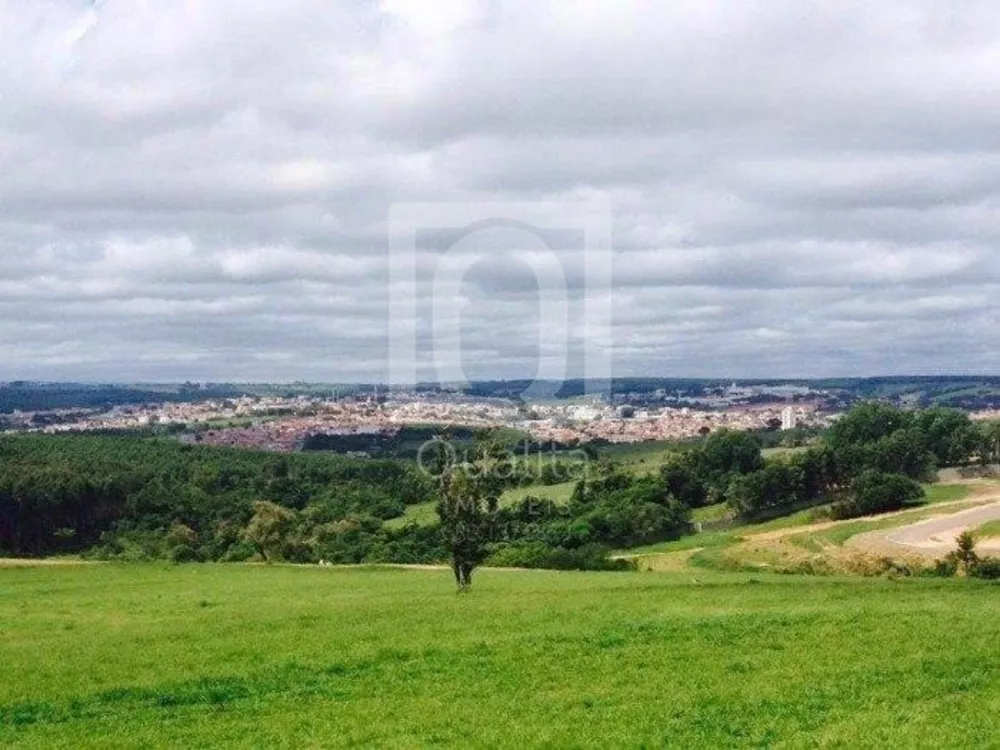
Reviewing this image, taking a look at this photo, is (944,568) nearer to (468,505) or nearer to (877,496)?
(468,505)

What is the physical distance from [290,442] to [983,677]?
172 metres

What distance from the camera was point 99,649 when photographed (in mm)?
25906

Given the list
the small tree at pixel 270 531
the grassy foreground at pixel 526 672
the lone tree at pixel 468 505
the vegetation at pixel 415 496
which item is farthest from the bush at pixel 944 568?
the small tree at pixel 270 531

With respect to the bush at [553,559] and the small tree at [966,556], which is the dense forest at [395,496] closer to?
the bush at [553,559]

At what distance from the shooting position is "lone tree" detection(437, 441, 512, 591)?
41406 mm

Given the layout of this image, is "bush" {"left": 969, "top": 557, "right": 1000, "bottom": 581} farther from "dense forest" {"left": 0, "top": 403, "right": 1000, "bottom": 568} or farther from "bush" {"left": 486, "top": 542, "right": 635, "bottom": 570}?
"dense forest" {"left": 0, "top": 403, "right": 1000, "bottom": 568}

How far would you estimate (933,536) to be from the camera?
70875mm

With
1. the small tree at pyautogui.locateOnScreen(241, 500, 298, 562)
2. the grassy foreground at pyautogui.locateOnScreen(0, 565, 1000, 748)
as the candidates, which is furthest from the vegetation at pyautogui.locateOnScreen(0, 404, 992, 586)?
the grassy foreground at pyautogui.locateOnScreen(0, 565, 1000, 748)

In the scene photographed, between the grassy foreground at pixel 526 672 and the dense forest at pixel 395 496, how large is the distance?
127 ft

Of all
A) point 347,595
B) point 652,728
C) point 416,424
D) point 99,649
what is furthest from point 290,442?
point 652,728

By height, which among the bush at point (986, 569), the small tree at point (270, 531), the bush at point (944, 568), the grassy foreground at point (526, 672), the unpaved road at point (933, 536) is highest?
the grassy foreground at point (526, 672)

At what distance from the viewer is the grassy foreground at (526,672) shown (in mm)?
16484

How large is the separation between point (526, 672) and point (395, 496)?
9916 cm

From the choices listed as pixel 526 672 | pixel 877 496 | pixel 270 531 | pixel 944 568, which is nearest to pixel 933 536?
pixel 944 568
